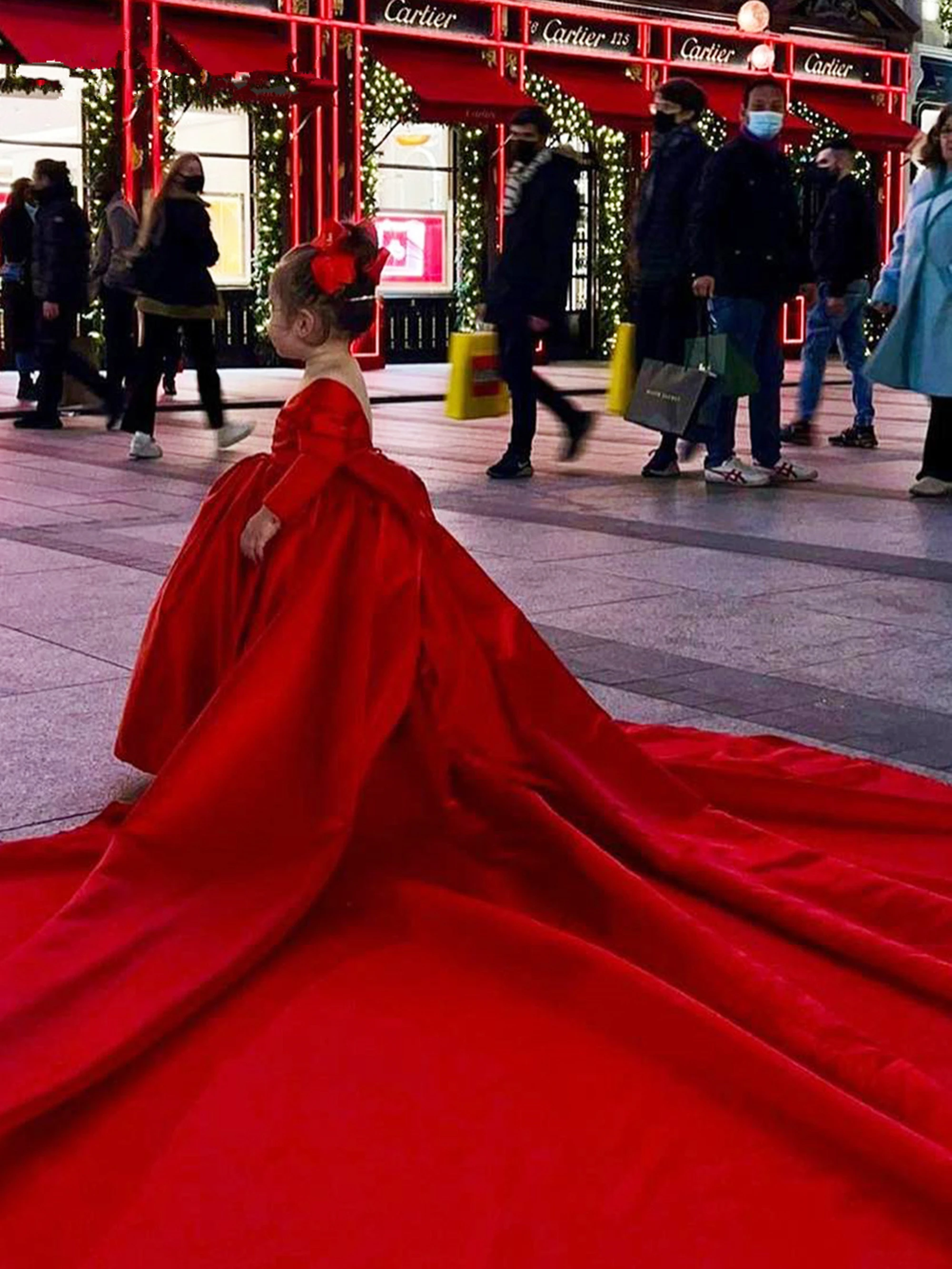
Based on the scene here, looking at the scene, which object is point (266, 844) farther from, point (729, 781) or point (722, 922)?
point (729, 781)

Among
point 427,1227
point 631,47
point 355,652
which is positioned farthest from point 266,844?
point 631,47

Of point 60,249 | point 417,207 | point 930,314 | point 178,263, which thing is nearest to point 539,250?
point 930,314

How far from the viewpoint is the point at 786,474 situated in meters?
9.93

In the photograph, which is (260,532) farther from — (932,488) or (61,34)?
(61,34)

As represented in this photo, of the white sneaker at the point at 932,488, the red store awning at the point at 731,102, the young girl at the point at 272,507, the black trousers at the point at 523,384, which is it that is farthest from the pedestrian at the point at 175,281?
the red store awning at the point at 731,102

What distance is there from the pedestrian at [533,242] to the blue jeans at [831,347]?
2.69 meters

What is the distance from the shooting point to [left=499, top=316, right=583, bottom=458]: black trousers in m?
9.56

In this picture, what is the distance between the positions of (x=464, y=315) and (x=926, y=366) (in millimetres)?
13422

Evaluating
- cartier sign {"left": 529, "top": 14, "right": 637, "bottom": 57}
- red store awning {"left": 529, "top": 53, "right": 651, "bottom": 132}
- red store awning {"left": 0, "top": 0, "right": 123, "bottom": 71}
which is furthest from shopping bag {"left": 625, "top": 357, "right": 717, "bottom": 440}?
cartier sign {"left": 529, "top": 14, "right": 637, "bottom": 57}

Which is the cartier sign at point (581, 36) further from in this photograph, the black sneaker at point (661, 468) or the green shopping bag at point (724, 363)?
the green shopping bag at point (724, 363)

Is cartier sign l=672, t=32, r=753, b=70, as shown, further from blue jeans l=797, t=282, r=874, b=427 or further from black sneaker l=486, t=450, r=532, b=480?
black sneaker l=486, t=450, r=532, b=480

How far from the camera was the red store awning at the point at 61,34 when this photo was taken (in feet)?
56.7

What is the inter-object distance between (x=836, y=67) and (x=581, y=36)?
485cm

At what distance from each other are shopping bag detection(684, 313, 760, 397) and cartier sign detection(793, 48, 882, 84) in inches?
664
